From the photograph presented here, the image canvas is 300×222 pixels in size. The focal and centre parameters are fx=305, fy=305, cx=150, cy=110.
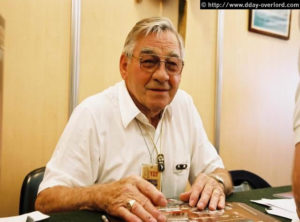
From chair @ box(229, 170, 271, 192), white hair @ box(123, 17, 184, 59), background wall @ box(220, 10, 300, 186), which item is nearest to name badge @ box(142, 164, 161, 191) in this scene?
white hair @ box(123, 17, 184, 59)

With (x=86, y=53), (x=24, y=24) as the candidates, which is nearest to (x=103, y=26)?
(x=86, y=53)

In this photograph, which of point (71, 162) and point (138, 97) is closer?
point (71, 162)

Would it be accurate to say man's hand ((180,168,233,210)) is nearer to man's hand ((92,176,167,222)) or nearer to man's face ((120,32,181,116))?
man's hand ((92,176,167,222))

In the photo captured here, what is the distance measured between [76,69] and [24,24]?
460 millimetres

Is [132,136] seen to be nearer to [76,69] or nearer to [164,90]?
[164,90]

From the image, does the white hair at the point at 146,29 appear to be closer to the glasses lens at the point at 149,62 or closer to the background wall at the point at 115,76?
the glasses lens at the point at 149,62

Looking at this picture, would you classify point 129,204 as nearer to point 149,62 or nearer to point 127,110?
point 127,110

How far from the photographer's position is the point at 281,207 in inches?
44.9

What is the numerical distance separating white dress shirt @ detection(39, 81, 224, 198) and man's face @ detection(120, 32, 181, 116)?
8 cm

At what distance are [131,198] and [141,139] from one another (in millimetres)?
577

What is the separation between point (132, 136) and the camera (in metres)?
1.53

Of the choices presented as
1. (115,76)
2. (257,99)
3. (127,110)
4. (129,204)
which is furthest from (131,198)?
(257,99)

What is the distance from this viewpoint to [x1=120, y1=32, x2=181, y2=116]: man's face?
1491 mm

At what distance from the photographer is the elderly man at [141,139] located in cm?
131
